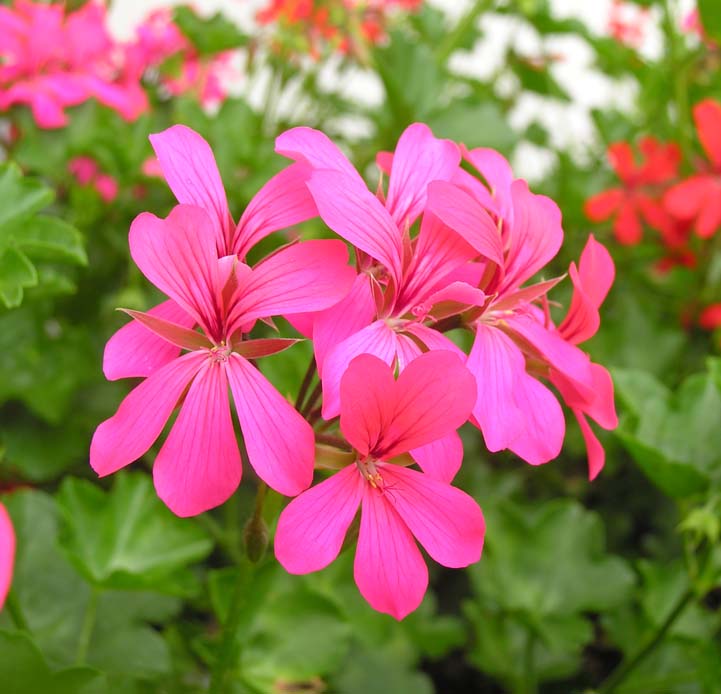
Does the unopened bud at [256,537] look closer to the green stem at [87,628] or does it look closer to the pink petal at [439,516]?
the pink petal at [439,516]

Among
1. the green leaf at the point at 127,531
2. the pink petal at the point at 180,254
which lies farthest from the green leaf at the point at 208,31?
the pink petal at the point at 180,254

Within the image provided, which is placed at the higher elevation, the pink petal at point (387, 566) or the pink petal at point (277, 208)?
the pink petal at point (277, 208)

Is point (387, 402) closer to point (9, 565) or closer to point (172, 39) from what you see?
point (9, 565)

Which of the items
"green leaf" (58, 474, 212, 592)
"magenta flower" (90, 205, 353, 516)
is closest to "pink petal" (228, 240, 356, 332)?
"magenta flower" (90, 205, 353, 516)

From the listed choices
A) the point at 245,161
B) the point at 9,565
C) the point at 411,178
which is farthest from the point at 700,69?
the point at 9,565

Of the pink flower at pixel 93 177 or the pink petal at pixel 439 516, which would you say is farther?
the pink flower at pixel 93 177

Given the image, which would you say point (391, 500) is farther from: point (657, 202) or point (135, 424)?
point (657, 202)

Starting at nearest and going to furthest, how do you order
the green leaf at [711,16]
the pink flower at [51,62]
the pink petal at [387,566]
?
1. the pink petal at [387,566]
2. the pink flower at [51,62]
3. the green leaf at [711,16]

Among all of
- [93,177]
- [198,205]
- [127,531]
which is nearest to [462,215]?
[198,205]
